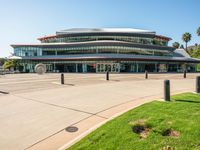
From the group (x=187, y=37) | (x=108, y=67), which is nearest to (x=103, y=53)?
(x=108, y=67)

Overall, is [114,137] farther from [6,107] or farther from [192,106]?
[6,107]

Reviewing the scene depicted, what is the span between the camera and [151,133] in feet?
16.8

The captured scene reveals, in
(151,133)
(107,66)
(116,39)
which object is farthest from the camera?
(116,39)

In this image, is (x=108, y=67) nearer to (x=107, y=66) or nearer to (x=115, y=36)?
(x=107, y=66)

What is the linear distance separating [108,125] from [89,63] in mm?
41659

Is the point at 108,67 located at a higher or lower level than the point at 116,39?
lower

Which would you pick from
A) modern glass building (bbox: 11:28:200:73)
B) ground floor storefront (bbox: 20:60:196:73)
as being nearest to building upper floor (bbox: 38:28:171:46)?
modern glass building (bbox: 11:28:200:73)

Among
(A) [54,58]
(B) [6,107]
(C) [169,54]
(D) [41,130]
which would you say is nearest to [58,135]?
(D) [41,130]

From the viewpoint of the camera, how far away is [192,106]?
7.53m

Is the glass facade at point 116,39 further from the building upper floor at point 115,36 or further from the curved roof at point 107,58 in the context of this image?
the curved roof at point 107,58

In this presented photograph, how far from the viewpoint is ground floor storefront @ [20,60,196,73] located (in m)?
45.5

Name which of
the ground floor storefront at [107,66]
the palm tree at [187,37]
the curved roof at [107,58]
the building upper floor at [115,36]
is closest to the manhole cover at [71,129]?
the curved roof at [107,58]

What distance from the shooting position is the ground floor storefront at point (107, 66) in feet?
149

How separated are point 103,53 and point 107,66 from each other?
4.20 meters
